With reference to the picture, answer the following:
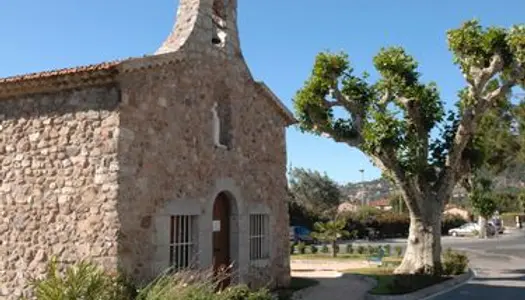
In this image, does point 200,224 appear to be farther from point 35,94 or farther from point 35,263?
point 35,94

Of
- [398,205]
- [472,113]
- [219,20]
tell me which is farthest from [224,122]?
[398,205]

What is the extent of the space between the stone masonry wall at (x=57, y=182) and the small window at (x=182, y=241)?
1751 mm

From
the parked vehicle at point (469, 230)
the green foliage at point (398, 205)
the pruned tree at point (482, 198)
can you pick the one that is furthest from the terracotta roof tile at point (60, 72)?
the green foliage at point (398, 205)

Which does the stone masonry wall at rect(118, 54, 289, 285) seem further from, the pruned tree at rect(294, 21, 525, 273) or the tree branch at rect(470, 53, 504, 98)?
the tree branch at rect(470, 53, 504, 98)

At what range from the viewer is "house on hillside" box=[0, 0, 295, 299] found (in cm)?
995

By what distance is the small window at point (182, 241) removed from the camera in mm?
11195

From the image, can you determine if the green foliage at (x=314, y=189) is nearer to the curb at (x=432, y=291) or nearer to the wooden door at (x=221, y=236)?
the curb at (x=432, y=291)

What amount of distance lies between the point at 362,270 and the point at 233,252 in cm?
939

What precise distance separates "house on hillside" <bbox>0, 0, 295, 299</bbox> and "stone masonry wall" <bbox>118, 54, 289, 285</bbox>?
0.03 metres

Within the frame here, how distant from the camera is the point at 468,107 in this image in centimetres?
1809

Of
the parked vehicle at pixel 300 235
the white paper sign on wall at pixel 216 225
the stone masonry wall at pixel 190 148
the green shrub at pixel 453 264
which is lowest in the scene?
the green shrub at pixel 453 264

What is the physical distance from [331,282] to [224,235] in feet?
18.1

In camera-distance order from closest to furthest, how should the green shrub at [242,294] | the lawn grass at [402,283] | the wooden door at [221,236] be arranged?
1. the green shrub at [242,294]
2. the wooden door at [221,236]
3. the lawn grass at [402,283]

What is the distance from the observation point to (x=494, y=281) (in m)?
18.5
